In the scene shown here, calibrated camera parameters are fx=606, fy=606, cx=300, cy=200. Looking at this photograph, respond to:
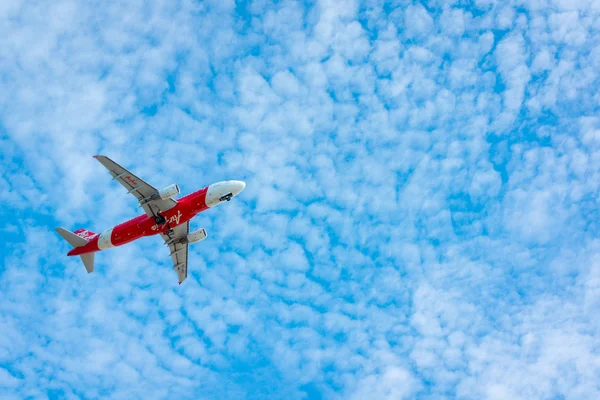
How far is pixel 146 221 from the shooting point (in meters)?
75.4

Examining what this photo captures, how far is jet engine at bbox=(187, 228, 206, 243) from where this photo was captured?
3238 inches

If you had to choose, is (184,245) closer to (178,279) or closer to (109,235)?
(178,279)

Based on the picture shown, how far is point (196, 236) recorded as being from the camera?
82250 mm

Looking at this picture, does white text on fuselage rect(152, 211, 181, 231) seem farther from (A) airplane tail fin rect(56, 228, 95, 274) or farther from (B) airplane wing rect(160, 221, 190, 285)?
(A) airplane tail fin rect(56, 228, 95, 274)

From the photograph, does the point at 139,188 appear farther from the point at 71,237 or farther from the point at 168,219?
the point at 71,237

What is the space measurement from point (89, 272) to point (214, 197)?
70.5 ft

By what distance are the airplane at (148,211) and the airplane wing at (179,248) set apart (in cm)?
54

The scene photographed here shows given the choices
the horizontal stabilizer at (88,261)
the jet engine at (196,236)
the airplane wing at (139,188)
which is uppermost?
the jet engine at (196,236)

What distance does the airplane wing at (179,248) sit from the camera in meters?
82.4

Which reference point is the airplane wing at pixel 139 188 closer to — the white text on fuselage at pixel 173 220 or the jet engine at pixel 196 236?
the white text on fuselage at pixel 173 220

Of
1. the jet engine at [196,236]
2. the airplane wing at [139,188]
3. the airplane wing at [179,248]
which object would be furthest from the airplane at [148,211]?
Answer: the jet engine at [196,236]

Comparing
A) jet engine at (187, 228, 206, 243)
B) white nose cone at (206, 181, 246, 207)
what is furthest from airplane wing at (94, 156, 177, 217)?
jet engine at (187, 228, 206, 243)

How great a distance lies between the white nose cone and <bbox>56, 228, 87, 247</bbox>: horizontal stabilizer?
18342 millimetres

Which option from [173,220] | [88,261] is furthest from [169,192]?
[88,261]
